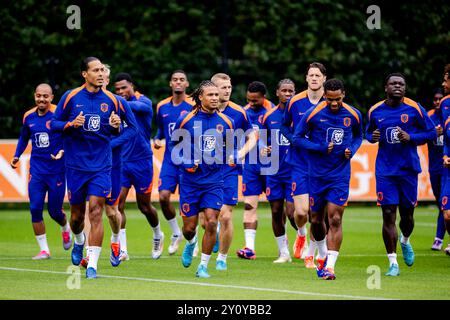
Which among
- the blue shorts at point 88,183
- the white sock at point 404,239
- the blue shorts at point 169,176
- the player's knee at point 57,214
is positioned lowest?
the white sock at point 404,239

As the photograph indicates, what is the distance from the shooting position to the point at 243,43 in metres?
33.9

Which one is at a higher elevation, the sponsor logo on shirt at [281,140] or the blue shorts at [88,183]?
the sponsor logo on shirt at [281,140]

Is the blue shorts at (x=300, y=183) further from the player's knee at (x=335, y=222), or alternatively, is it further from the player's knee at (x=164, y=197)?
the player's knee at (x=164, y=197)

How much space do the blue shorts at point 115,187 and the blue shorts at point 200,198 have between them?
1574 mm

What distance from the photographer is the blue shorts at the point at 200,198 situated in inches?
539

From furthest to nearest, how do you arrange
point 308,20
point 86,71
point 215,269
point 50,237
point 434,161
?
point 308,20, point 50,237, point 434,161, point 215,269, point 86,71

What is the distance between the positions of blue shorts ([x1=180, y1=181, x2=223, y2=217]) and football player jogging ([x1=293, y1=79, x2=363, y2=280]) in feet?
3.82

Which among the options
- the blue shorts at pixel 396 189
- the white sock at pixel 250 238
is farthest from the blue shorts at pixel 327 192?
the white sock at pixel 250 238

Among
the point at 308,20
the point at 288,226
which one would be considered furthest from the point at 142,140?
the point at 308,20

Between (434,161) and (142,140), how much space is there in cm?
518

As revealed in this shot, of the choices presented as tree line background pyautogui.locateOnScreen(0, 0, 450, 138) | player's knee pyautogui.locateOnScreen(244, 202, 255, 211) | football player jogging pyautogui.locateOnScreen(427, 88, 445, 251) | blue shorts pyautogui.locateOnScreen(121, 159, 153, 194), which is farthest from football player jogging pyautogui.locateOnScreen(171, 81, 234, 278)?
tree line background pyautogui.locateOnScreen(0, 0, 450, 138)

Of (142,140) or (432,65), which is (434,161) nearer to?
(142,140)

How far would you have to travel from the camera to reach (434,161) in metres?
18.8

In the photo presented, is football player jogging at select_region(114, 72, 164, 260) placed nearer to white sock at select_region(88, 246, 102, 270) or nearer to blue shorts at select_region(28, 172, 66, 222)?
blue shorts at select_region(28, 172, 66, 222)
